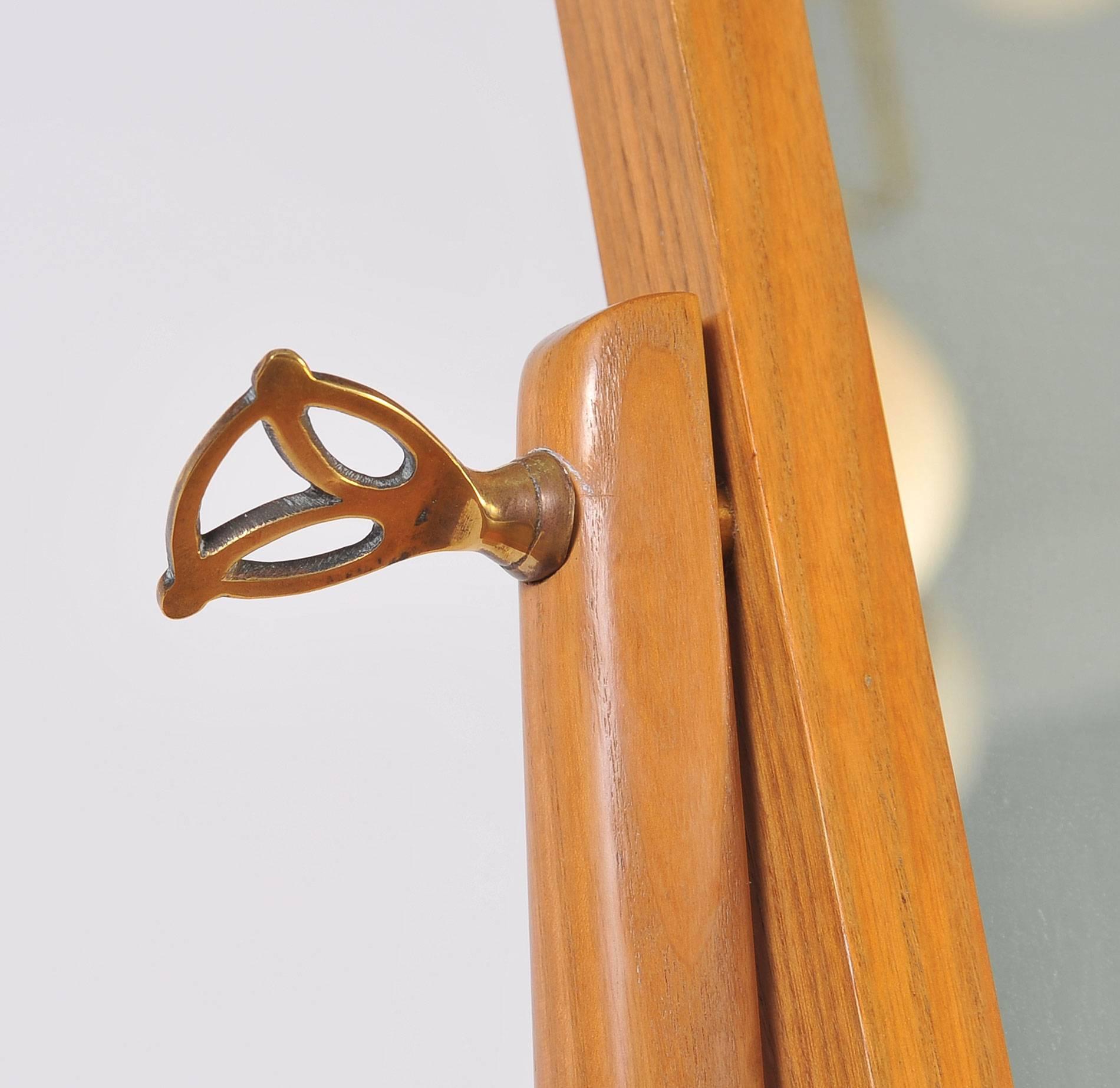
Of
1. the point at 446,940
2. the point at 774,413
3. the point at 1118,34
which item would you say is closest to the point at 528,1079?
the point at 446,940

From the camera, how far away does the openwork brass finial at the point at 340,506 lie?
0.25 metres

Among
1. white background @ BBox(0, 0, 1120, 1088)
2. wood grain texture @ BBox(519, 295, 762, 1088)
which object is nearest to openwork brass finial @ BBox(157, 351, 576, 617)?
wood grain texture @ BBox(519, 295, 762, 1088)

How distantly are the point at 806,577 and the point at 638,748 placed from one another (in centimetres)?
6

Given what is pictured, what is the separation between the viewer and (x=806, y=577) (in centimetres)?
31

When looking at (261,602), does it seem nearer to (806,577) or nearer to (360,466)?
(360,466)

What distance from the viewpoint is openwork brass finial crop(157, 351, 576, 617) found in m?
0.25

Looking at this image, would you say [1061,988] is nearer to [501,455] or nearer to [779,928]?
[779,928]

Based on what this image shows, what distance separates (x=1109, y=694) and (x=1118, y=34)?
0.76ft

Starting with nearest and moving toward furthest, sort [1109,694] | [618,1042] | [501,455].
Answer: [618,1042]
[1109,694]
[501,455]

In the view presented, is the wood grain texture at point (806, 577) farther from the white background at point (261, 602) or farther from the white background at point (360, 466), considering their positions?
the white background at point (261, 602)

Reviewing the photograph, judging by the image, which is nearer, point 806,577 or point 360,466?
point 806,577

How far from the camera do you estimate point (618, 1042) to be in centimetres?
29

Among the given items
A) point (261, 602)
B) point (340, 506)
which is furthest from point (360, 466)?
point (340, 506)

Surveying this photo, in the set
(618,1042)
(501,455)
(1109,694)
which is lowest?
(618,1042)
